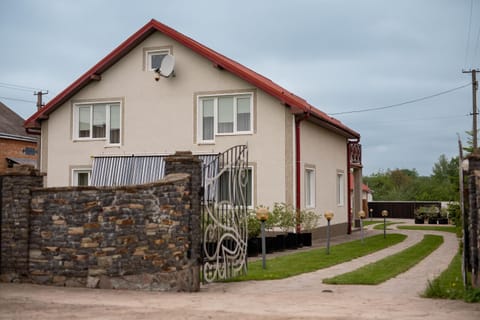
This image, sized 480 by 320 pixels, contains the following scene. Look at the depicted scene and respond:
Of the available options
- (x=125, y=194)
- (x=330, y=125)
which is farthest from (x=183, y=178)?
(x=330, y=125)

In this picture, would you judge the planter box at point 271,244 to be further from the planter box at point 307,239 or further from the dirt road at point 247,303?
the dirt road at point 247,303

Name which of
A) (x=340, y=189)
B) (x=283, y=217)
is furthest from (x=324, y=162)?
(x=283, y=217)

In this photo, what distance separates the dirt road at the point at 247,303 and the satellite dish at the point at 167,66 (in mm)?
12044

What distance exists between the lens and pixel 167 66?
2259cm

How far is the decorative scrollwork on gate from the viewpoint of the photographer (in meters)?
11.9

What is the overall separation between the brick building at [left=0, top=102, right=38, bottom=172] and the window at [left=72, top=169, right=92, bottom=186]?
7.41 m

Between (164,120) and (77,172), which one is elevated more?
(164,120)

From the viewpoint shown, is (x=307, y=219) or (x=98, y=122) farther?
(x=98, y=122)

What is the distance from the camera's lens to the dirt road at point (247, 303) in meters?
8.69

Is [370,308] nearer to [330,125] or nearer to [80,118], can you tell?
[330,125]

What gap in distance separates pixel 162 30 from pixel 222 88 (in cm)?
308

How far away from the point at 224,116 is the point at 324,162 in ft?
16.3

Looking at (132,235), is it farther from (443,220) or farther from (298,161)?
(443,220)

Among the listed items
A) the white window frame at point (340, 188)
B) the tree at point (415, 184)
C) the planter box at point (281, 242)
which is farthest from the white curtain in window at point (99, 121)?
the tree at point (415, 184)
